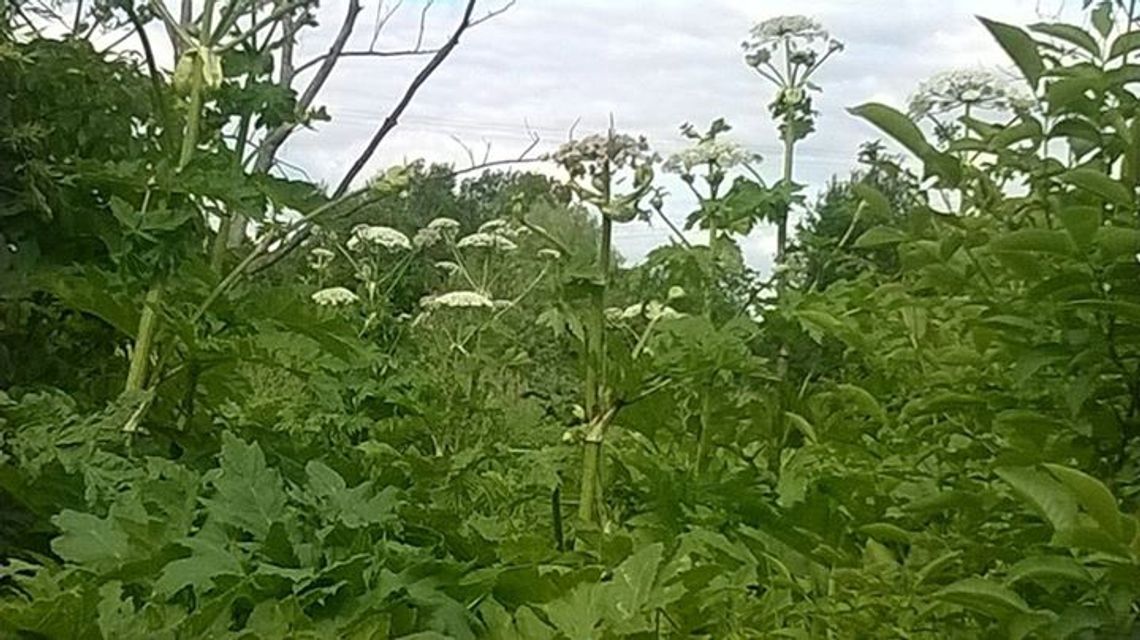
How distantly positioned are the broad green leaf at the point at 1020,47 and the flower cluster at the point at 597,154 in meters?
0.97

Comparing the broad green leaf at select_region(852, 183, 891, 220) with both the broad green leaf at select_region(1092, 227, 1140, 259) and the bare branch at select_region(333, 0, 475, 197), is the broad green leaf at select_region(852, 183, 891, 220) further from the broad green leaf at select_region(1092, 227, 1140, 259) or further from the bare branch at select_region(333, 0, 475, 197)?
the bare branch at select_region(333, 0, 475, 197)

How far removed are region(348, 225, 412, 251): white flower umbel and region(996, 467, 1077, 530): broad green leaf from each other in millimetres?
3108

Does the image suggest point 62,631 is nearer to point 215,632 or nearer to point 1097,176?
point 215,632

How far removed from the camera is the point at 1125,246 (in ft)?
3.84

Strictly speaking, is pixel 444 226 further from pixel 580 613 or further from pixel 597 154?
pixel 580 613

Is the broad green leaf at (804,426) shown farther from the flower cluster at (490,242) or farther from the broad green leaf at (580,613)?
the flower cluster at (490,242)

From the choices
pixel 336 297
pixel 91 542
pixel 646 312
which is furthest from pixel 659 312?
pixel 336 297

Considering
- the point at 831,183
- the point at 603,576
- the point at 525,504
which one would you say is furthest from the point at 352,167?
the point at 603,576

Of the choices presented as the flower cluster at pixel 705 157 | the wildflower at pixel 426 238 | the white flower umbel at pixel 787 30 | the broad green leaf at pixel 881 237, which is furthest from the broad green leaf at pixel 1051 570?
the wildflower at pixel 426 238

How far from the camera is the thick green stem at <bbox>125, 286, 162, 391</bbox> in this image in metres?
2.12

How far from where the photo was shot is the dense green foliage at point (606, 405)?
1.27m

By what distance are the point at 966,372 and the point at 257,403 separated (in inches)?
75.7

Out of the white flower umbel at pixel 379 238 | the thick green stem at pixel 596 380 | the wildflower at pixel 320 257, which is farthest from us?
the wildflower at pixel 320 257

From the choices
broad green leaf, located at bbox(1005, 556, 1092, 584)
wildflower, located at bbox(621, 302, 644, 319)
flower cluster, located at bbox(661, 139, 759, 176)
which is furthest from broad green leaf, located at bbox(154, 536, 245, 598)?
flower cluster, located at bbox(661, 139, 759, 176)
